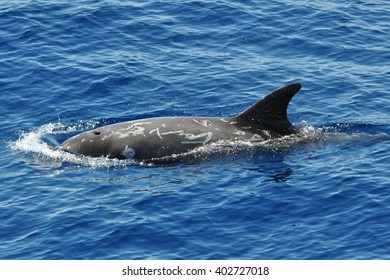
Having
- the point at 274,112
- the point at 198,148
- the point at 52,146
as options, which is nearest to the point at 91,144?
the point at 52,146

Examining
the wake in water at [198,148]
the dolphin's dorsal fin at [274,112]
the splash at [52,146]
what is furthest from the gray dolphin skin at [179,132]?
the splash at [52,146]

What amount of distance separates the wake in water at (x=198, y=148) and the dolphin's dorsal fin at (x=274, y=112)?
0.43 meters

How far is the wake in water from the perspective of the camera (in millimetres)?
27844

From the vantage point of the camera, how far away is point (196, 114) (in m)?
32.0

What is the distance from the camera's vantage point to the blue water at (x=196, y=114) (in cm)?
2255

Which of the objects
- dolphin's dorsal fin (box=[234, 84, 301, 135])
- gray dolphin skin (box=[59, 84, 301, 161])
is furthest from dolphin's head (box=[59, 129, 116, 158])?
dolphin's dorsal fin (box=[234, 84, 301, 135])

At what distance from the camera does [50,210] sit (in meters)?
24.4

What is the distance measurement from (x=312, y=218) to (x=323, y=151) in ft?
16.8

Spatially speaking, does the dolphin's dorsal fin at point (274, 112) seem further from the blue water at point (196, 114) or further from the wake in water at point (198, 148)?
the blue water at point (196, 114)

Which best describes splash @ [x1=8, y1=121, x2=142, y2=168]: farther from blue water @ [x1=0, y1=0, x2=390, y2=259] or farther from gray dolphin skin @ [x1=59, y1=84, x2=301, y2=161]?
gray dolphin skin @ [x1=59, y1=84, x2=301, y2=161]

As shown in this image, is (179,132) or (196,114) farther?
(196,114)

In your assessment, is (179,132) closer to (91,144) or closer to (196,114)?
(91,144)

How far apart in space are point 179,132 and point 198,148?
877 millimetres

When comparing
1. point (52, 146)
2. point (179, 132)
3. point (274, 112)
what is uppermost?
point (274, 112)
